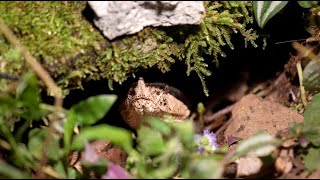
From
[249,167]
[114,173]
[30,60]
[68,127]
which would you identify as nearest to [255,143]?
[249,167]

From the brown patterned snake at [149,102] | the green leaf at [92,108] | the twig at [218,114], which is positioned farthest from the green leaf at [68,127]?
the twig at [218,114]

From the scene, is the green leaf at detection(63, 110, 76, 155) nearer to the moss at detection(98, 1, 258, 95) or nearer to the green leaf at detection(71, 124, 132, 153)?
the green leaf at detection(71, 124, 132, 153)

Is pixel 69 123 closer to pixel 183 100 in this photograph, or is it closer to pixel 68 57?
pixel 68 57

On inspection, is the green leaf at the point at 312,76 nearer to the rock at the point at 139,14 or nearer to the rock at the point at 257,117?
the rock at the point at 257,117

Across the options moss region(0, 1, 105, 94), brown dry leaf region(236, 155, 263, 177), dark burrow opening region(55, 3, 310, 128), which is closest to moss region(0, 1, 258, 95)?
moss region(0, 1, 105, 94)

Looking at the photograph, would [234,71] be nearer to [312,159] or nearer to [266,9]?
[266,9]

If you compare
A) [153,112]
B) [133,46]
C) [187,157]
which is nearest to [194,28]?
[133,46]
